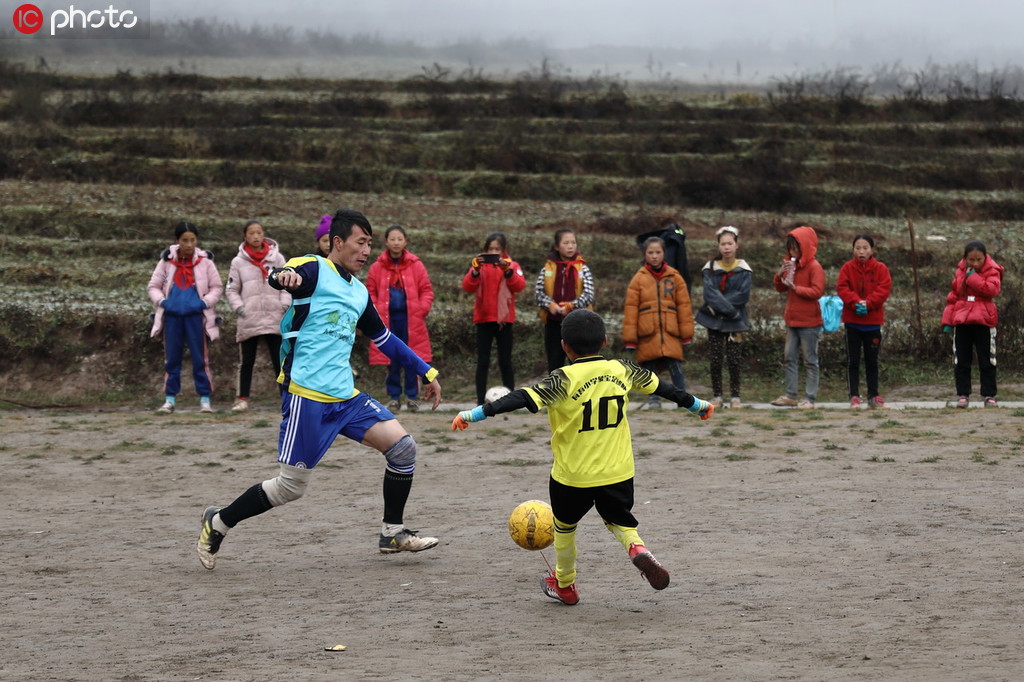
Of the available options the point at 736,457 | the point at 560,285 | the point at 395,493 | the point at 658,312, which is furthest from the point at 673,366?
the point at 395,493

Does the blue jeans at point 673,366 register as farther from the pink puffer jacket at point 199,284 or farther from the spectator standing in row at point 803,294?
the pink puffer jacket at point 199,284

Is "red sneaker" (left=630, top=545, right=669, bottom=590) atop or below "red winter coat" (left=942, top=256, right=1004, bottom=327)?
below

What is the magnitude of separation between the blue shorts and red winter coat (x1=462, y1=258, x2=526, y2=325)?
6.32 meters

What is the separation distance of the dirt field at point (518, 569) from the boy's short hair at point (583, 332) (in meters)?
1.31

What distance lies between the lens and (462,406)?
1426 centimetres

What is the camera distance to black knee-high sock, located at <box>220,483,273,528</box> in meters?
6.97

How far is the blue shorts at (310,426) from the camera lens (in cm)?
674

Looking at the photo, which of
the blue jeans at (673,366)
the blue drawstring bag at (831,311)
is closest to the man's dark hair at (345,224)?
the blue jeans at (673,366)

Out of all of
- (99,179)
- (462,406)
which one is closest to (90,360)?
(462,406)

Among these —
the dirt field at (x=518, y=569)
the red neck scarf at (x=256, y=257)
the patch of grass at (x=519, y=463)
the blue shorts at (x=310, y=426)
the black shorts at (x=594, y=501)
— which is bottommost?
the patch of grass at (x=519, y=463)

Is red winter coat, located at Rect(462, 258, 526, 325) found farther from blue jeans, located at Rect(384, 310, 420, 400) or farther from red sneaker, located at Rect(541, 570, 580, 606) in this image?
red sneaker, located at Rect(541, 570, 580, 606)

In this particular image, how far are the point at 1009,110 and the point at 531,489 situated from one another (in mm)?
40919

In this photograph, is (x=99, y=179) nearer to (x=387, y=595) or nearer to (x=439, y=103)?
(x=439, y=103)

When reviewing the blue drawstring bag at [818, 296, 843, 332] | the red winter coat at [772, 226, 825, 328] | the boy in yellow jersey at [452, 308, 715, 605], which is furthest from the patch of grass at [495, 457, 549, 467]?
the blue drawstring bag at [818, 296, 843, 332]
